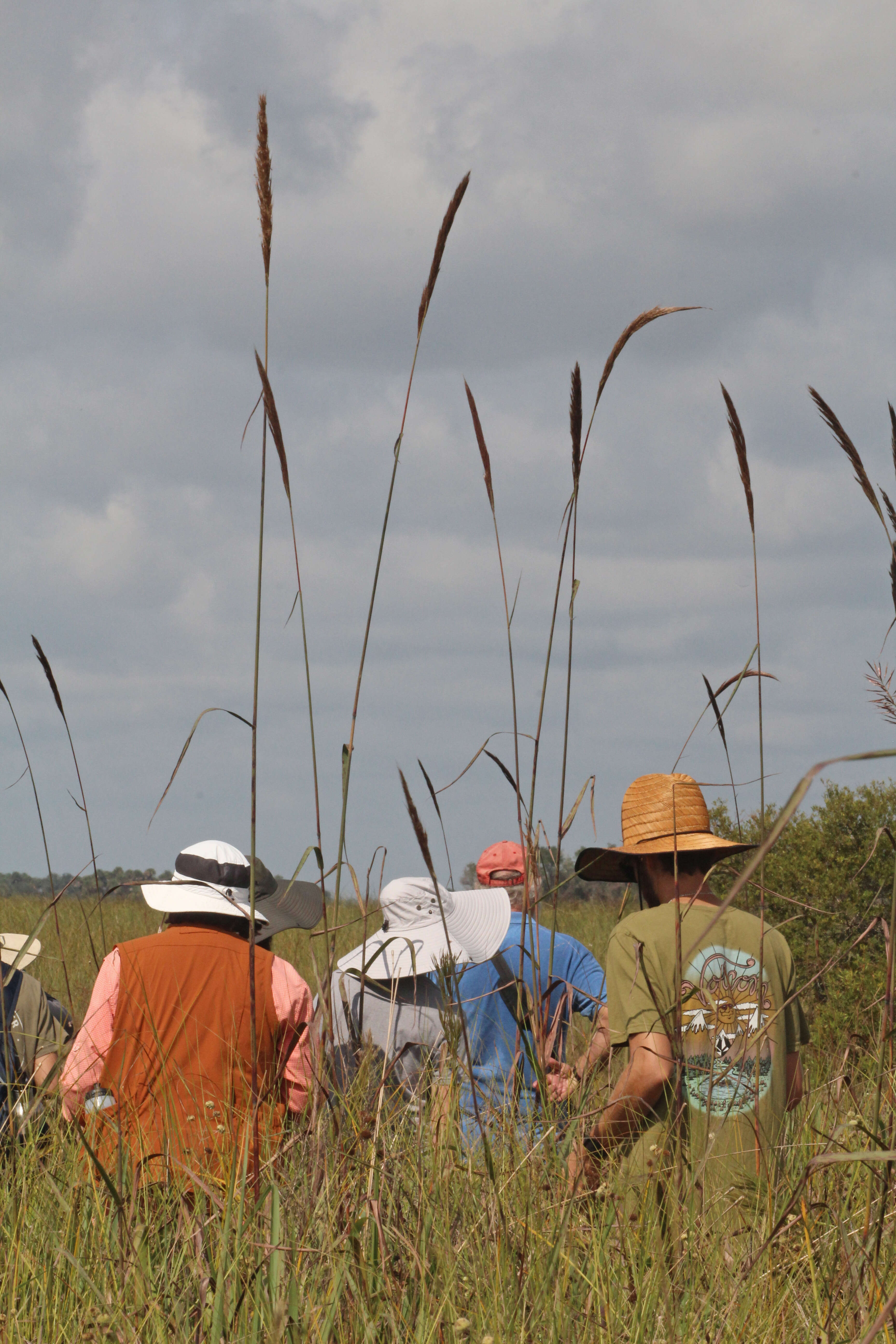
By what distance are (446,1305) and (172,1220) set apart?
606mm

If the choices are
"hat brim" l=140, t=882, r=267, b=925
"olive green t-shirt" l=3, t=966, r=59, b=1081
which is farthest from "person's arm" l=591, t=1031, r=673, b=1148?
"olive green t-shirt" l=3, t=966, r=59, b=1081

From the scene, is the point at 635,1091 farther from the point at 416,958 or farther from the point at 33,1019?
the point at 33,1019

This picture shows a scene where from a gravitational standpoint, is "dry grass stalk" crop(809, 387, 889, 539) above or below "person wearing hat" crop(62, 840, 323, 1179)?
above

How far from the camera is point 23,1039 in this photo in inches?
112

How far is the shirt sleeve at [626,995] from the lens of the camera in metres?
2.24

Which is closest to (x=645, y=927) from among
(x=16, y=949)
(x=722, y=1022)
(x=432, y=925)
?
(x=722, y=1022)

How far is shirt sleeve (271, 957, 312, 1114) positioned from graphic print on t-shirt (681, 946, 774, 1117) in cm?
85

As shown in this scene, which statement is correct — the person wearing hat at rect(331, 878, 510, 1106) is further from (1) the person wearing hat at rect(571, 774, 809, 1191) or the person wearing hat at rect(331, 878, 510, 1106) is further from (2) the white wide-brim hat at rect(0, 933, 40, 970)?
(2) the white wide-brim hat at rect(0, 933, 40, 970)

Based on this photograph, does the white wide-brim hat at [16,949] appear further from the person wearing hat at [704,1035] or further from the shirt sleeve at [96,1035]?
the person wearing hat at [704,1035]

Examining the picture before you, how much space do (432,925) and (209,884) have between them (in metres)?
0.79

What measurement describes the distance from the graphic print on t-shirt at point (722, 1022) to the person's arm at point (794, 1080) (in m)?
0.16

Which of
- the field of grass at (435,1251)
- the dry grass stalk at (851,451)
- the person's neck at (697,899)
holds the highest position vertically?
the dry grass stalk at (851,451)

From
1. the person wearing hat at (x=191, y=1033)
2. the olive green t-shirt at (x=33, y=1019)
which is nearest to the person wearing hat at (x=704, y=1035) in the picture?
the person wearing hat at (x=191, y=1033)

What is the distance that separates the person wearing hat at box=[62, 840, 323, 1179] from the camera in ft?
7.13
